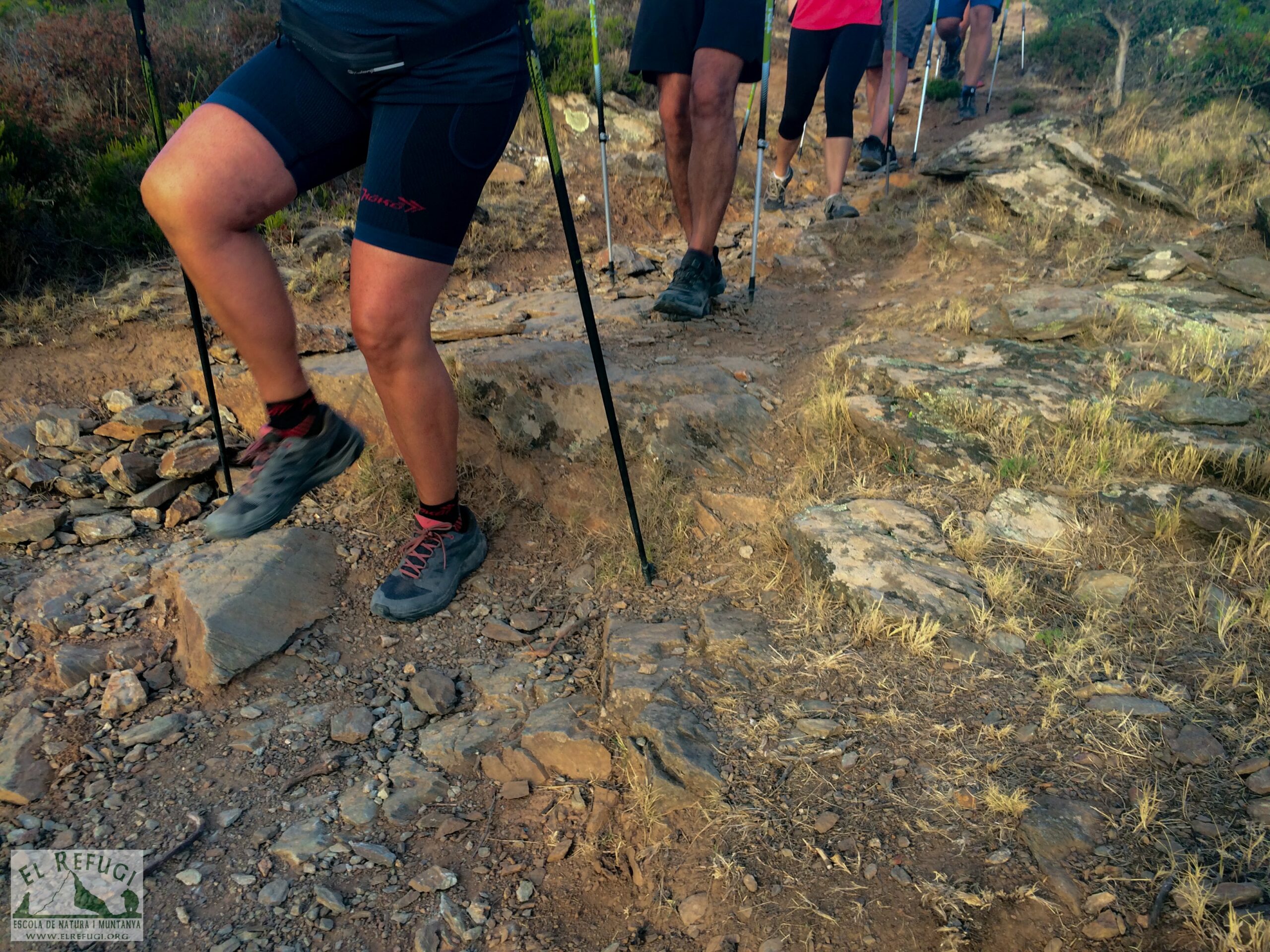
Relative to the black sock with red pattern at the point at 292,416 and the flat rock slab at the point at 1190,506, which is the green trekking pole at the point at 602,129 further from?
the flat rock slab at the point at 1190,506

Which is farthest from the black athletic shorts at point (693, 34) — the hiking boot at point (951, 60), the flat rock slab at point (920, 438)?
the hiking boot at point (951, 60)

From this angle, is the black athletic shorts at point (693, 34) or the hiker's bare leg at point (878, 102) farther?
the hiker's bare leg at point (878, 102)

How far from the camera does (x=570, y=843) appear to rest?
2.03 meters

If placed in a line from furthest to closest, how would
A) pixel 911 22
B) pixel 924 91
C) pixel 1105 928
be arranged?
pixel 911 22 → pixel 924 91 → pixel 1105 928

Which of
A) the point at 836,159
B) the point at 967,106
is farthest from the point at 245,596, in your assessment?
the point at 967,106

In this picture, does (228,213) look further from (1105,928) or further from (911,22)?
(911,22)

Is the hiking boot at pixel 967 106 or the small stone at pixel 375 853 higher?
the hiking boot at pixel 967 106

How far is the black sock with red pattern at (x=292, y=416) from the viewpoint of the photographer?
7.34 ft

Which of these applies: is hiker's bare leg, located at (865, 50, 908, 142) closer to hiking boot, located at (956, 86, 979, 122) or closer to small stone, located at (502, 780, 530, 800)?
hiking boot, located at (956, 86, 979, 122)

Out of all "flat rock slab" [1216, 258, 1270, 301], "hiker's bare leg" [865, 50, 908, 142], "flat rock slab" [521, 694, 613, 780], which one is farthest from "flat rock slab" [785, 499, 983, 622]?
"hiker's bare leg" [865, 50, 908, 142]

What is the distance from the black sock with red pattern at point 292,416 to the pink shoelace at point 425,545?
1.73 ft

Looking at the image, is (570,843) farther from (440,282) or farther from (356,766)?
(440,282)

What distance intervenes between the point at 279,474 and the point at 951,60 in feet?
40.5

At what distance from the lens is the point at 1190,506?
2613mm
